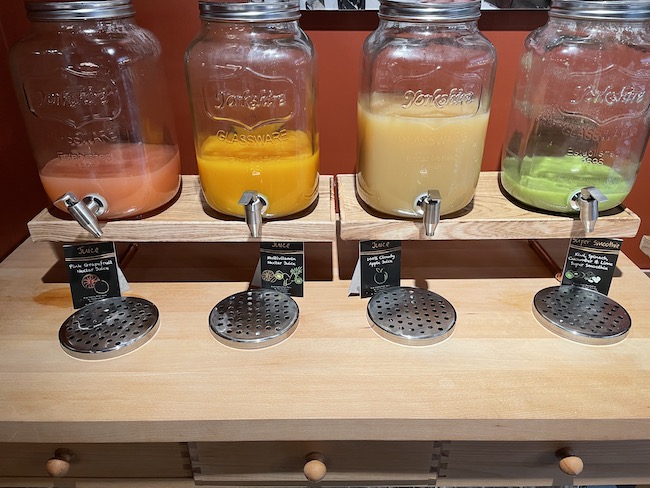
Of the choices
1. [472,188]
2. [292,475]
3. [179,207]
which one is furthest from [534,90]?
[292,475]

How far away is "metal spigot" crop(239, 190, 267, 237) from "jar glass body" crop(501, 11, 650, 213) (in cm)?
54

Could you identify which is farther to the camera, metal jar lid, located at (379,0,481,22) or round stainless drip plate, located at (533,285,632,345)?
round stainless drip plate, located at (533,285,632,345)

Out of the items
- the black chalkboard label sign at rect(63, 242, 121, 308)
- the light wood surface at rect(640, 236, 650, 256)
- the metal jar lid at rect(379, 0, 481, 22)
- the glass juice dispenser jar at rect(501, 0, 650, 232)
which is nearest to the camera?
the metal jar lid at rect(379, 0, 481, 22)

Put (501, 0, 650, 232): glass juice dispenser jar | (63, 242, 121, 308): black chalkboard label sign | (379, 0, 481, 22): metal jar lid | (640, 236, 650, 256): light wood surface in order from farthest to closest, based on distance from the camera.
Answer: (640, 236, 650, 256): light wood surface
(63, 242, 121, 308): black chalkboard label sign
(501, 0, 650, 232): glass juice dispenser jar
(379, 0, 481, 22): metal jar lid

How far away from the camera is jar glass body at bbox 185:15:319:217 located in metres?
0.89

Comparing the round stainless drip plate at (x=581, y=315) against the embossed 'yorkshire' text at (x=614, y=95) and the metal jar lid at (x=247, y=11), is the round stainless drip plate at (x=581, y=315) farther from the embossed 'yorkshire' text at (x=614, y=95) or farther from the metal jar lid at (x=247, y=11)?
the metal jar lid at (x=247, y=11)

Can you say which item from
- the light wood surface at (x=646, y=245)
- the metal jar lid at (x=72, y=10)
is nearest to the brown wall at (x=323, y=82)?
the light wood surface at (x=646, y=245)

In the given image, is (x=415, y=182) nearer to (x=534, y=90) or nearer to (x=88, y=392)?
(x=534, y=90)

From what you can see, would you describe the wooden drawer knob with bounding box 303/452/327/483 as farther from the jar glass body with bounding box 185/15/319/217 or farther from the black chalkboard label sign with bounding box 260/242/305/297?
the jar glass body with bounding box 185/15/319/217

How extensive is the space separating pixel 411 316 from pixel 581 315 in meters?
0.36

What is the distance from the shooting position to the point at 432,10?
2.67 ft

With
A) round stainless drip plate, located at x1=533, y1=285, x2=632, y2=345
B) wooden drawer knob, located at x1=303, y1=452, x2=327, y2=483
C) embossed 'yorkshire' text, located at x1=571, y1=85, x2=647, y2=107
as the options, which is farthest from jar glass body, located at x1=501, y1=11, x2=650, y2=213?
wooden drawer knob, located at x1=303, y1=452, x2=327, y2=483

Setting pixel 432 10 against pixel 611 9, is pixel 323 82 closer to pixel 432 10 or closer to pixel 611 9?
pixel 432 10

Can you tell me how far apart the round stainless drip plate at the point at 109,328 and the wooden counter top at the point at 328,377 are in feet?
0.07
